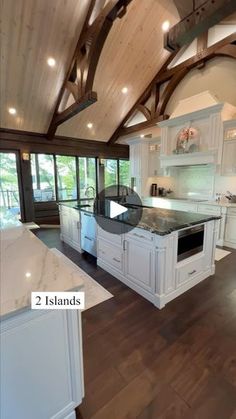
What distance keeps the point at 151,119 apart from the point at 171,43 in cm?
335

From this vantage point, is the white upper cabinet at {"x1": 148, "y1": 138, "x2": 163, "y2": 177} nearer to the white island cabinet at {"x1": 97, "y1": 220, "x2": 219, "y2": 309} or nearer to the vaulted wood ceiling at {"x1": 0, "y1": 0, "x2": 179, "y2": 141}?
the vaulted wood ceiling at {"x1": 0, "y1": 0, "x2": 179, "y2": 141}

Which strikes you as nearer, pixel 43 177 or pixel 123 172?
pixel 43 177

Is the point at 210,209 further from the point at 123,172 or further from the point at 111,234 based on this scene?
the point at 123,172

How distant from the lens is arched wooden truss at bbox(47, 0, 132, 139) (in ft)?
10.2

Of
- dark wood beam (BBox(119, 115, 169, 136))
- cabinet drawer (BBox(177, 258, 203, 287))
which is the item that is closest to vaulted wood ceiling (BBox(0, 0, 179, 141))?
dark wood beam (BBox(119, 115, 169, 136))

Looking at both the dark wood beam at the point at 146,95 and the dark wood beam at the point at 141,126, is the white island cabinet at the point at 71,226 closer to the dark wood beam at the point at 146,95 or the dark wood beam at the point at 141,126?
the dark wood beam at the point at 141,126

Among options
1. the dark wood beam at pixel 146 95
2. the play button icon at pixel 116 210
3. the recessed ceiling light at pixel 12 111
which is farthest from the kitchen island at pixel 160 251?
the dark wood beam at pixel 146 95

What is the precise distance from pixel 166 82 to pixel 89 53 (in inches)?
108

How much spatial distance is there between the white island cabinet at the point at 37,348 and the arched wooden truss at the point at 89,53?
3.70m

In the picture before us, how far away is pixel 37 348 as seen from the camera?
2.95 ft

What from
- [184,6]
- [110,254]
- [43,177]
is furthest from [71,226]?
[184,6]

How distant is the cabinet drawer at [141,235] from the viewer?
2098 mm

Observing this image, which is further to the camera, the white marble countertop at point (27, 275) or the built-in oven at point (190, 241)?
the built-in oven at point (190, 241)

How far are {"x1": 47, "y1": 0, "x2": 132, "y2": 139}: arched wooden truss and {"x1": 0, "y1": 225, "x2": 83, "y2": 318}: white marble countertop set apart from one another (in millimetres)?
3406
